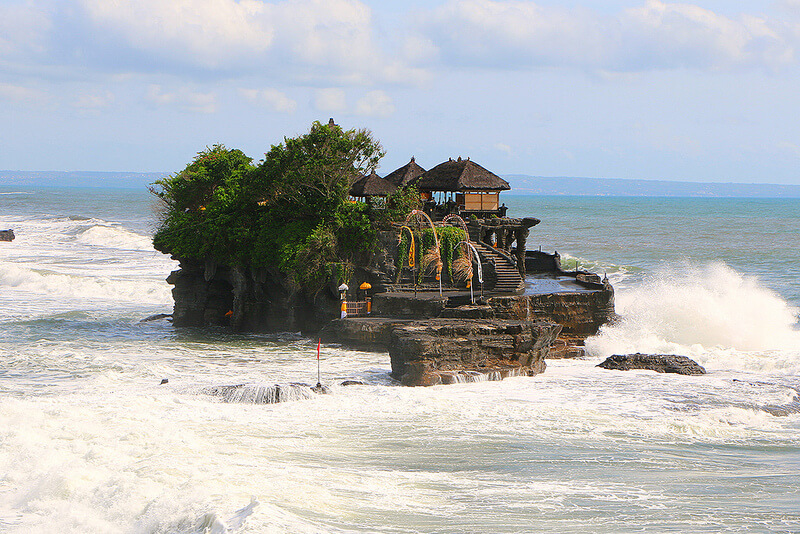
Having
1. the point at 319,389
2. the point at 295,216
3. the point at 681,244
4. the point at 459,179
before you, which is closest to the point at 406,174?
the point at 459,179

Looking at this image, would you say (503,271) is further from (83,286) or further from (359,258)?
(83,286)

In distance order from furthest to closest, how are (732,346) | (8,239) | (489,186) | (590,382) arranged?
(8,239) < (489,186) < (732,346) < (590,382)

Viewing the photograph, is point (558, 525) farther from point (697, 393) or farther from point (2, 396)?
point (2, 396)

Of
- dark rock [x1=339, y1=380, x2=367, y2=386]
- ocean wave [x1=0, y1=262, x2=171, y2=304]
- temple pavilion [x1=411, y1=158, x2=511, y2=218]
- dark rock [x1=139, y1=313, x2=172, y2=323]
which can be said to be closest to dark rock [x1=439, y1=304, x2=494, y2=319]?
dark rock [x1=339, y1=380, x2=367, y2=386]

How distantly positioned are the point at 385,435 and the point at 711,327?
20268 mm

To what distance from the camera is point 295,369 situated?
2900 centimetres

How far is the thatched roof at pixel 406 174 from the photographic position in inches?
1534

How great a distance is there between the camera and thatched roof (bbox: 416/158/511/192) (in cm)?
3772

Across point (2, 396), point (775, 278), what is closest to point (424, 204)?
point (2, 396)

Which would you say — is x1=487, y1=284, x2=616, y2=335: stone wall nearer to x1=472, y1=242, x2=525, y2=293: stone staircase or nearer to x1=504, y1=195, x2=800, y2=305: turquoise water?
x1=472, y1=242, x2=525, y2=293: stone staircase

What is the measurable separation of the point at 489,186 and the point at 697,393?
15.0 metres

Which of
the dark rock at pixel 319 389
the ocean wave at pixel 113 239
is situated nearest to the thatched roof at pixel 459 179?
the dark rock at pixel 319 389

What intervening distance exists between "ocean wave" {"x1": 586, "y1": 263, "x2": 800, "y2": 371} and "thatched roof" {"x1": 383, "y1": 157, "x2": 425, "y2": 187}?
10.8m

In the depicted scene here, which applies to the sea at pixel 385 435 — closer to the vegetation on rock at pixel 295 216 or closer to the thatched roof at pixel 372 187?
the vegetation on rock at pixel 295 216
